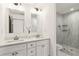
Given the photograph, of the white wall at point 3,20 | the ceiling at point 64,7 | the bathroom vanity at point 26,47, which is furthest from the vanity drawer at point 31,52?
the ceiling at point 64,7

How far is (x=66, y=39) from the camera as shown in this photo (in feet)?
4.87

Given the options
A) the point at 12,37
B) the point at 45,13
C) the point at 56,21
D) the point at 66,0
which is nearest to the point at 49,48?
the point at 56,21

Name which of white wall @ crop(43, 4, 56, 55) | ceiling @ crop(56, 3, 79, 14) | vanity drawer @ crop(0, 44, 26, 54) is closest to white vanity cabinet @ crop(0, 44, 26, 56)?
vanity drawer @ crop(0, 44, 26, 54)

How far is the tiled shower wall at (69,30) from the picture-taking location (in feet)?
4.66

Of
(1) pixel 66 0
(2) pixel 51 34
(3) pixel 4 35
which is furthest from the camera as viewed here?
(3) pixel 4 35

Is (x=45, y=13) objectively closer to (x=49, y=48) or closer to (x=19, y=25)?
(x=19, y=25)

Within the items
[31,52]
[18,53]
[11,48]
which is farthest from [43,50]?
[11,48]

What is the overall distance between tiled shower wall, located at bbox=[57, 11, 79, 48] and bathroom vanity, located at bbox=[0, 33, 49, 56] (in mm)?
276

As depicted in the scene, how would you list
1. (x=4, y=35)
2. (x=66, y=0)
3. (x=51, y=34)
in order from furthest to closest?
(x=4, y=35), (x=51, y=34), (x=66, y=0)

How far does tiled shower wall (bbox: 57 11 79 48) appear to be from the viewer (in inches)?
55.9

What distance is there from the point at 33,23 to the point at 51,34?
413 millimetres

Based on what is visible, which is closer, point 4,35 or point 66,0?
point 66,0

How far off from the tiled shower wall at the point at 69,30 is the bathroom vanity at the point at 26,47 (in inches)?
10.9

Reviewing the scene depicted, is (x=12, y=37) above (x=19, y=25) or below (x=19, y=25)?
below
